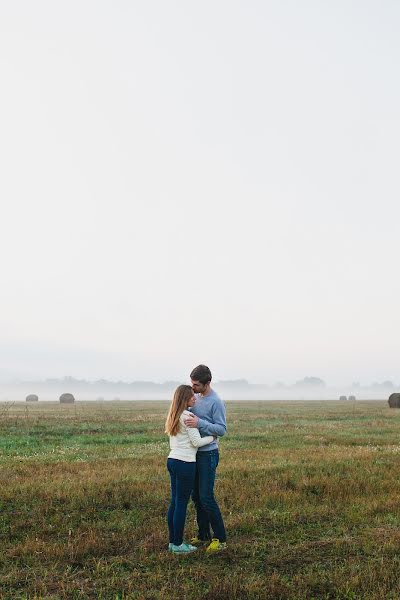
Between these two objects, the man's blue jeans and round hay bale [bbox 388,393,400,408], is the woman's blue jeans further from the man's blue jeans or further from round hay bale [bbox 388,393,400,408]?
round hay bale [bbox 388,393,400,408]

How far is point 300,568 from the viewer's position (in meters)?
7.54

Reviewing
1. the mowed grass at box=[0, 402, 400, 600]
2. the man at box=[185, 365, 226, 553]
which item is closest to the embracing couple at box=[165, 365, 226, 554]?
the man at box=[185, 365, 226, 553]

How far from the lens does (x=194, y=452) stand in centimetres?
802

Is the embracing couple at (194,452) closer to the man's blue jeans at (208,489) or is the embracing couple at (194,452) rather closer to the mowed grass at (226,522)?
the man's blue jeans at (208,489)

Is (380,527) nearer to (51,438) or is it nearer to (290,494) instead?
(290,494)

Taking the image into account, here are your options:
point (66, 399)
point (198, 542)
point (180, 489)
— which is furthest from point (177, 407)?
point (66, 399)

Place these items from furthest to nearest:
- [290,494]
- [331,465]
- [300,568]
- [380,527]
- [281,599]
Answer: [331,465], [290,494], [380,527], [300,568], [281,599]

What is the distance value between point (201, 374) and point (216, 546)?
2723mm

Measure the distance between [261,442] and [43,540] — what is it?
43.0ft

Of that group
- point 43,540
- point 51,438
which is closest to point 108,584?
point 43,540

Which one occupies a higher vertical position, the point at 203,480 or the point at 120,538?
the point at 203,480

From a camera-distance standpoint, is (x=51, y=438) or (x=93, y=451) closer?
(x=93, y=451)

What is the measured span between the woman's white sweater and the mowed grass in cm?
156

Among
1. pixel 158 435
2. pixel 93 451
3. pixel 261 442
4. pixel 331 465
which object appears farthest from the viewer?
pixel 158 435
